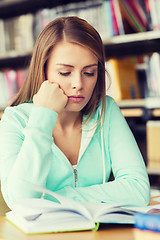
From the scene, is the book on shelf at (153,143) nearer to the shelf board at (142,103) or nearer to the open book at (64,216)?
the shelf board at (142,103)

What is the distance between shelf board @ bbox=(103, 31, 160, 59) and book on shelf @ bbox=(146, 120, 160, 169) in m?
0.53

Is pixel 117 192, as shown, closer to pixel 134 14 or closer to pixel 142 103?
pixel 142 103

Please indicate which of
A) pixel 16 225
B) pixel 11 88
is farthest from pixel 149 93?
pixel 16 225

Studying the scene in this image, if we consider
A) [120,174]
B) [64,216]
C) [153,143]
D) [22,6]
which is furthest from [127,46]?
[64,216]

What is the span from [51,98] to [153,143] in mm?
1372

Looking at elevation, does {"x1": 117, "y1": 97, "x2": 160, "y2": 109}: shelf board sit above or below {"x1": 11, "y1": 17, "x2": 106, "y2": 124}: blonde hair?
below

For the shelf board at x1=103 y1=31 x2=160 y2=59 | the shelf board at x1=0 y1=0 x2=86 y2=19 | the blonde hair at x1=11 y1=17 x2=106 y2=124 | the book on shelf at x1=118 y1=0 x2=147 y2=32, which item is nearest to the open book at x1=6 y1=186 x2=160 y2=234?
the blonde hair at x1=11 y1=17 x2=106 y2=124

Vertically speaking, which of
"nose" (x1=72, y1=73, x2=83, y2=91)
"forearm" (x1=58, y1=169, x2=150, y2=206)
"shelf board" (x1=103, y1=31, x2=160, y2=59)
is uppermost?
"shelf board" (x1=103, y1=31, x2=160, y2=59)

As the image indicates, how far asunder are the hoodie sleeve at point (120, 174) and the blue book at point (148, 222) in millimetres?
265

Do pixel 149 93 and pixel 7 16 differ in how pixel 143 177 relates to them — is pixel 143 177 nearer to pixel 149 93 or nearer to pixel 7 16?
pixel 149 93

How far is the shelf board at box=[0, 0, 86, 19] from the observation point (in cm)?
255

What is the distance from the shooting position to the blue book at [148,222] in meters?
0.65

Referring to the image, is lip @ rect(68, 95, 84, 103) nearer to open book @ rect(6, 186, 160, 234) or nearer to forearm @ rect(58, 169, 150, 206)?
forearm @ rect(58, 169, 150, 206)

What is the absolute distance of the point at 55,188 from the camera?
1119 millimetres
